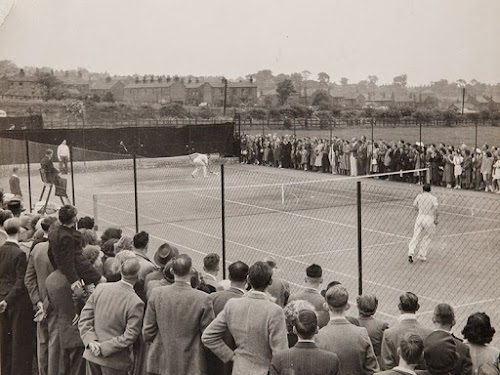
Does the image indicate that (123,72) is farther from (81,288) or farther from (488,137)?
(81,288)

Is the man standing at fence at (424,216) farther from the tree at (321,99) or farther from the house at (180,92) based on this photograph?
the house at (180,92)

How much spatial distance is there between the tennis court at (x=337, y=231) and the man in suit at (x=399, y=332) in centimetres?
485

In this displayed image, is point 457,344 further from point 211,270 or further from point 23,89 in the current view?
point 23,89

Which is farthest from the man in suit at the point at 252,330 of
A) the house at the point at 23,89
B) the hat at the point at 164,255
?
the house at the point at 23,89

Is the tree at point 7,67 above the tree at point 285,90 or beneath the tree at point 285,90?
above

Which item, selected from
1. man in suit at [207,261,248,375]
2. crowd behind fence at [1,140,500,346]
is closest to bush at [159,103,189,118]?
crowd behind fence at [1,140,500,346]


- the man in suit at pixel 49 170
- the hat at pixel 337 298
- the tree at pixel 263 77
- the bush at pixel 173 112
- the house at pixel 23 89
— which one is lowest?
the man in suit at pixel 49 170

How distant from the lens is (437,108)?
288ft

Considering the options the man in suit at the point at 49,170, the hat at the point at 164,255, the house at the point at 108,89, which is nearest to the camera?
the hat at the point at 164,255

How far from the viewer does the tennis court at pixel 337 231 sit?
47.1 feet

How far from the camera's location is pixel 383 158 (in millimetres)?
32250

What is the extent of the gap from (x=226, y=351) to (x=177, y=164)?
36.3 m

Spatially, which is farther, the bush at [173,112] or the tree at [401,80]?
the tree at [401,80]

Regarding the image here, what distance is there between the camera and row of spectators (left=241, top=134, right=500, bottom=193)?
2805cm
